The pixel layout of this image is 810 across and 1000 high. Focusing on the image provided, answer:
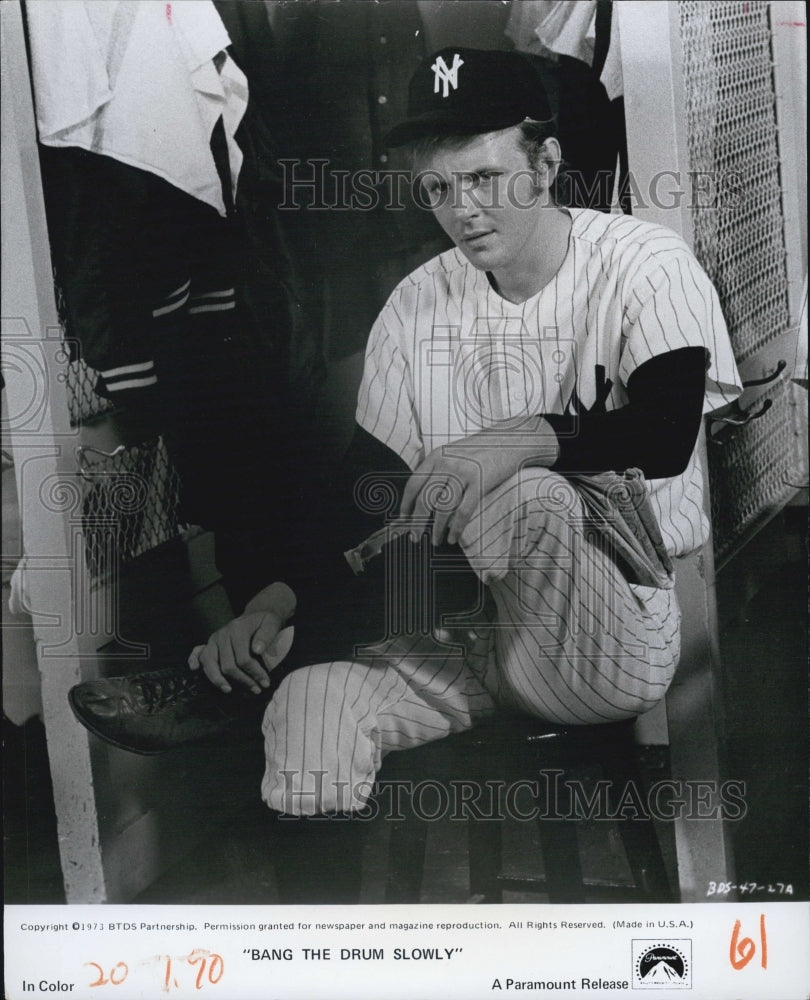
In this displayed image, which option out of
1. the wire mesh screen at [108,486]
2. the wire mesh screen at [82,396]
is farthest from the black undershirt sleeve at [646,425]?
the wire mesh screen at [82,396]

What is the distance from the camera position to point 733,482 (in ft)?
6.77

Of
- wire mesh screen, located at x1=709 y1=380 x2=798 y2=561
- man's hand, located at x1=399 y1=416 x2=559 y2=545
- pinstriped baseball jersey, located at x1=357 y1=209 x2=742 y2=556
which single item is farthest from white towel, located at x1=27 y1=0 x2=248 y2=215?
wire mesh screen, located at x1=709 y1=380 x2=798 y2=561

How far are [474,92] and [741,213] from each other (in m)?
0.60

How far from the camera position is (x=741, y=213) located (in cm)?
204

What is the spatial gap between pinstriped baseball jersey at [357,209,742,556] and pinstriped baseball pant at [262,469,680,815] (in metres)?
0.18

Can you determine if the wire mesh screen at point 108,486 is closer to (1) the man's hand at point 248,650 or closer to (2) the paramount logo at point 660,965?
(1) the man's hand at point 248,650

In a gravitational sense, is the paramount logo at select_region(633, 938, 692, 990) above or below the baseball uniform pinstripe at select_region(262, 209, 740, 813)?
below

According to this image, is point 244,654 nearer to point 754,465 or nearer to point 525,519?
point 525,519

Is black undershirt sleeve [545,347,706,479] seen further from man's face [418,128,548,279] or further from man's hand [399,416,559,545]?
man's face [418,128,548,279]

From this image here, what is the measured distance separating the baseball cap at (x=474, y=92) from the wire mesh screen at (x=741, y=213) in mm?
335

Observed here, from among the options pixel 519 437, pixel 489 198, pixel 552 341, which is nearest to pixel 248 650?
pixel 519 437

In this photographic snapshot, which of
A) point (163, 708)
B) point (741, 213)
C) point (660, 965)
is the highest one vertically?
point (741, 213)

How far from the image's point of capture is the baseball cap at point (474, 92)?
1.97 meters

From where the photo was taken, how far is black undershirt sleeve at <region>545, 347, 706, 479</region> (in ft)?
6.55
